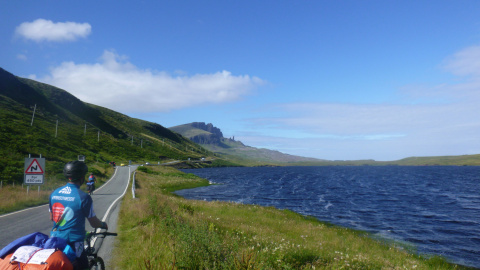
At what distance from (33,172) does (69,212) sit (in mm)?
19401

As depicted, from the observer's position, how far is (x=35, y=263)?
3.25m

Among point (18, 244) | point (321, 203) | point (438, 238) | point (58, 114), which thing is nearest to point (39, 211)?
point (18, 244)

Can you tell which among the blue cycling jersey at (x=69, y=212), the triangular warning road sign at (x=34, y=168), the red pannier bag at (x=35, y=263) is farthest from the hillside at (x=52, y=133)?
the red pannier bag at (x=35, y=263)

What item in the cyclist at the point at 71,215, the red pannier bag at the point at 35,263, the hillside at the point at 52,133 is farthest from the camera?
the hillside at the point at 52,133

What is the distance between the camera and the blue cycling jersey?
173 inches

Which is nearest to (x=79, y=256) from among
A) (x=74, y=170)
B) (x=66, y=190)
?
(x=66, y=190)

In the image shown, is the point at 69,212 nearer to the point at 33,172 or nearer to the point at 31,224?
the point at 31,224

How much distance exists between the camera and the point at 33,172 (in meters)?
20.0

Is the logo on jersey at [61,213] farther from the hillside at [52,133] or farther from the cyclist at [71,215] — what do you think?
the hillside at [52,133]

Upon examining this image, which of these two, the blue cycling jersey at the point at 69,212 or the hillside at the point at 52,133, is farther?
the hillside at the point at 52,133

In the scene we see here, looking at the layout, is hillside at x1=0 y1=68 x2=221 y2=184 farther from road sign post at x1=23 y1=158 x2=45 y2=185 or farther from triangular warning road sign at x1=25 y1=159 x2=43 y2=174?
triangular warning road sign at x1=25 y1=159 x2=43 y2=174

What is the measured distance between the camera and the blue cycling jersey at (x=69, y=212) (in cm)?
440

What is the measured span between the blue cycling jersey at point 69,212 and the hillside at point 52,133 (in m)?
33.5

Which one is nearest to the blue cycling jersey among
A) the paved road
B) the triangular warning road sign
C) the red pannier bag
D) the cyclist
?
the cyclist
